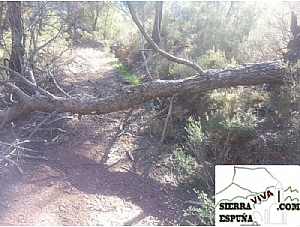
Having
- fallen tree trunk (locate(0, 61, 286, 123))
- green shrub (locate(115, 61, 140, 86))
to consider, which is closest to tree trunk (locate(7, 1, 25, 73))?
fallen tree trunk (locate(0, 61, 286, 123))

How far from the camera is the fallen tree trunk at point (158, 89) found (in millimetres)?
4645

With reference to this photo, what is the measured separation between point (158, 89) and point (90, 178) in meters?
1.88

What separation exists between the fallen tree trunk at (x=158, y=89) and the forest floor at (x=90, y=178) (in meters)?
0.30

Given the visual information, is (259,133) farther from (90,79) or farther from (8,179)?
(90,79)

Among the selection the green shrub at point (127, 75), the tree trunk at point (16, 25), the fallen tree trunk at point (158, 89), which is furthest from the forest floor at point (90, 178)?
the green shrub at point (127, 75)

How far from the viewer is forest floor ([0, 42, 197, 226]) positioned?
3.07 m

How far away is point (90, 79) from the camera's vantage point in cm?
788

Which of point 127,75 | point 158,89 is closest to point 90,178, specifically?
point 158,89

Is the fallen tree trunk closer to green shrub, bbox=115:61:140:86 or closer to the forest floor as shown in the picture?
the forest floor

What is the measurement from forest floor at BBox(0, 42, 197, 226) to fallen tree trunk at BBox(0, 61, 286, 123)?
30 cm

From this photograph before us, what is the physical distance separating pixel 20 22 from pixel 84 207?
451cm

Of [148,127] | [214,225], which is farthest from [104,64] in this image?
[214,225]

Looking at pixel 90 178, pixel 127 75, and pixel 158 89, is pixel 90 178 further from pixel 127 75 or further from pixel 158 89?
pixel 127 75

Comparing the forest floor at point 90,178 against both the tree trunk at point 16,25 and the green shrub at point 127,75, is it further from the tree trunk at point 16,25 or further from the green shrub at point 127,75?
the green shrub at point 127,75
